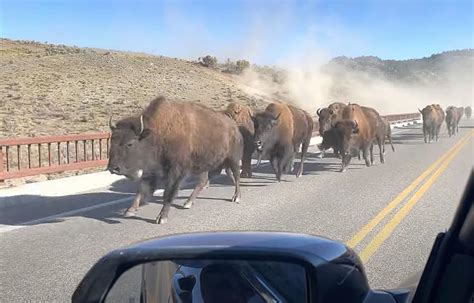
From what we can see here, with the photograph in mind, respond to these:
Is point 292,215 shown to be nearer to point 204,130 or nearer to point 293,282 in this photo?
point 204,130

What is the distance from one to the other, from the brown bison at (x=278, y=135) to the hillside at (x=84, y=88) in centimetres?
1322

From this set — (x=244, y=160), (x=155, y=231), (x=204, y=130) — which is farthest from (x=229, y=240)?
(x=244, y=160)

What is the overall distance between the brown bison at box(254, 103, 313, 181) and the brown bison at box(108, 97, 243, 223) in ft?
12.9

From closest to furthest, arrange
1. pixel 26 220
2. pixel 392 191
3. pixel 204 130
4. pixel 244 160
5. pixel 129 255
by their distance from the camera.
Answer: pixel 129 255, pixel 26 220, pixel 204 130, pixel 392 191, pixel 244 160

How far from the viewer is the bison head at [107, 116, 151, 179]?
10266mm

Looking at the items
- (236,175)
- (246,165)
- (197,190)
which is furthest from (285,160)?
(197,190)

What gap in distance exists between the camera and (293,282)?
87.1 inches

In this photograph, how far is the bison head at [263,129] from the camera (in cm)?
1546

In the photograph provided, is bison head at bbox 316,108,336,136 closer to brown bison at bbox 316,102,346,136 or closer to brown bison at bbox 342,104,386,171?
brown bison at bbox 316,102,346,136

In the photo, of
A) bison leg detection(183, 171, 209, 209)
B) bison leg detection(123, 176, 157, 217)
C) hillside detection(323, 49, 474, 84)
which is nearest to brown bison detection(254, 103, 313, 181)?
bison leg detection(183, 171, 209, 209)

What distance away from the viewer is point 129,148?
408 inches

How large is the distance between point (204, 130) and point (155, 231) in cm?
265

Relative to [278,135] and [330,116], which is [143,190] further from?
[330,116]

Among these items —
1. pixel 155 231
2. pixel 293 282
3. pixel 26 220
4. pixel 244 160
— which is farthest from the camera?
pixel 244 160
